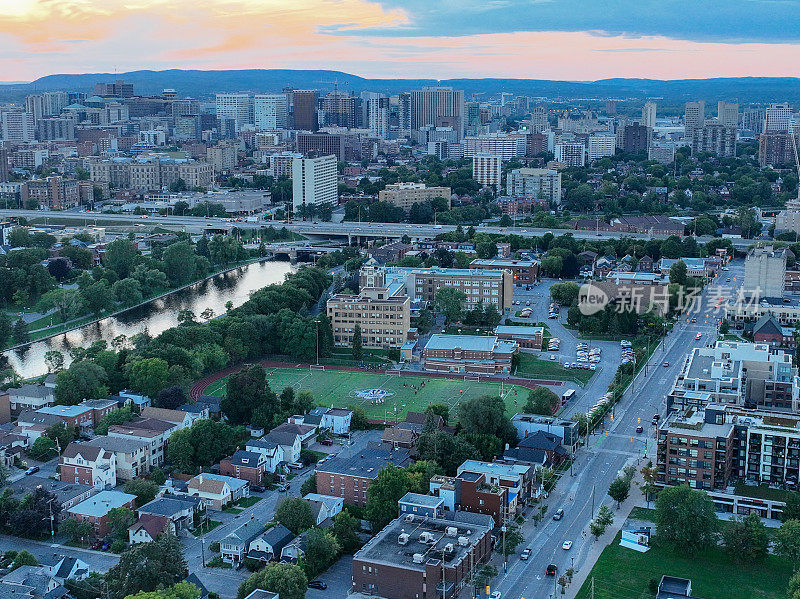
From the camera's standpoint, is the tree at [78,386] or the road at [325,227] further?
the road at [325,227]

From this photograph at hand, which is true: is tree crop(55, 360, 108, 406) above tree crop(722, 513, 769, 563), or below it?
above

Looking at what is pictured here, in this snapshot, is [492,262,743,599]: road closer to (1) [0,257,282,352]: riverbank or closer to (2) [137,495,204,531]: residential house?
(2) [137,495,204,531]: residential house

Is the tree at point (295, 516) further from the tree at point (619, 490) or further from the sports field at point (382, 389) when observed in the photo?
the sports field at point (382, 389)

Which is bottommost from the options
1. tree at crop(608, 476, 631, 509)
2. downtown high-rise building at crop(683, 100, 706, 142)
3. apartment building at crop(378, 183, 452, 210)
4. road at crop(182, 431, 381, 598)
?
road at crop(182, 431, 381, 598)

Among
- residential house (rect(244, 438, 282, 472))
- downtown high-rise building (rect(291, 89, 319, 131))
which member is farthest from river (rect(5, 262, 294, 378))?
downtown high-rise building (rect(291, 89, 319, 131))

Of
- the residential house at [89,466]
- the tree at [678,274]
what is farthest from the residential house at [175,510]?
the tree at [678,274]

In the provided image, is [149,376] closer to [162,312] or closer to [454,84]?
[162,312]

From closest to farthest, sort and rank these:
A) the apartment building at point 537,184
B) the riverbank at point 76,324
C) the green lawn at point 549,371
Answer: the green lawn at point 549,371 < the riverbank at point 76,324 < the apartment building at point 537,184

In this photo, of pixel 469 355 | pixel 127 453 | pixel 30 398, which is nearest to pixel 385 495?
pixel 127 453
